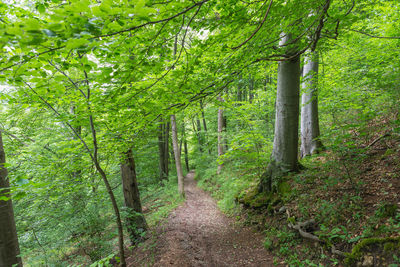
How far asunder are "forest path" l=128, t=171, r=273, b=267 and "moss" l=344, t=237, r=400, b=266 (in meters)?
1.58

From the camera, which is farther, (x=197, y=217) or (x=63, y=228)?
(x=197, y=217)

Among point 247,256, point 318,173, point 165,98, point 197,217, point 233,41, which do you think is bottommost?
point 197,217

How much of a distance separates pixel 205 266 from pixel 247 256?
105 centimetres

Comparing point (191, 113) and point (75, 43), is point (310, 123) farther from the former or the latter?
point (75, 43)

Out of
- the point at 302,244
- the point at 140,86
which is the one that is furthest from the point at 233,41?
the point at 302,244

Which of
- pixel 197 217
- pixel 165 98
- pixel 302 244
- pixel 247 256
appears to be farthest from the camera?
pixel 197 217

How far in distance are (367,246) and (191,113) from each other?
13.8ft

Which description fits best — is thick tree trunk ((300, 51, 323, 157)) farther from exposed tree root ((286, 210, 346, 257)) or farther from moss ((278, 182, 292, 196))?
exposed tree root ((286, 210, 346, 257))

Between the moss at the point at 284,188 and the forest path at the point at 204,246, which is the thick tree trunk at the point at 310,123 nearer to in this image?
the moss at the point at 284,188

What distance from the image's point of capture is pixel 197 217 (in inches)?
278

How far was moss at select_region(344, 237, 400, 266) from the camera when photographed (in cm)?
225

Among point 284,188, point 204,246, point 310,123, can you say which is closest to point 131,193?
point 204,246

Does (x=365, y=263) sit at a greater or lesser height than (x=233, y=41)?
lesser

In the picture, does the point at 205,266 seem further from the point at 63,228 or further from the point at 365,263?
the point at 63,228
